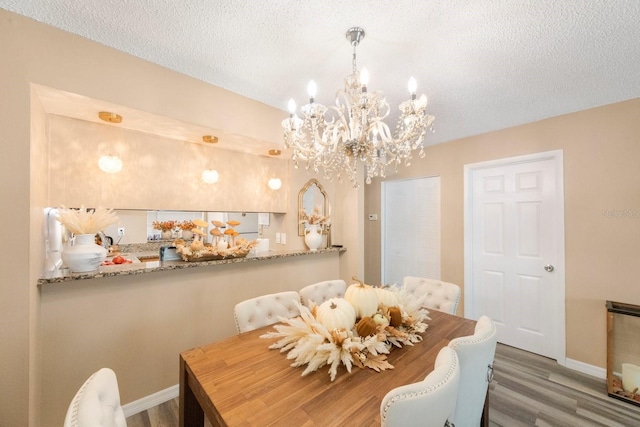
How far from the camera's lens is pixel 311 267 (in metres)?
2.99

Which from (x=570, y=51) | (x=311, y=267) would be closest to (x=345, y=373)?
(x=311, y=267)

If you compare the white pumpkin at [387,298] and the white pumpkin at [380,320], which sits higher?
the white pumpkin at [387,298]

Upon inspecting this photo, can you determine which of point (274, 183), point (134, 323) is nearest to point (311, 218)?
point (274, 183)

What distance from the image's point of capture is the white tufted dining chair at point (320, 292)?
1961 millimetres

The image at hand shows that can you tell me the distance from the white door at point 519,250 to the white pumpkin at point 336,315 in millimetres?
2463

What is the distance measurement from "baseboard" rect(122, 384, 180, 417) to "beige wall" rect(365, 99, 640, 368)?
3.58 meters

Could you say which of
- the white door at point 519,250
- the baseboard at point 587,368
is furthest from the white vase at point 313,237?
the baseboard at point 587,368

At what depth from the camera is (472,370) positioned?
1.02 meters

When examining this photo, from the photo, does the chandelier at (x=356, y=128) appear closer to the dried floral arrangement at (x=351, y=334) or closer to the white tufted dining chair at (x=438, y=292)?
the dried floral arrangement at (x=351, y=334)

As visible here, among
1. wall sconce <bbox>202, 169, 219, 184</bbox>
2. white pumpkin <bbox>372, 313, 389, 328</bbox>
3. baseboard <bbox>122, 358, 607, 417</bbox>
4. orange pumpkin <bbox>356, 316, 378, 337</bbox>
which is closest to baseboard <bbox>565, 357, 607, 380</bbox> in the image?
baseboard <bbox>122, 358, 607, 417</bbox>

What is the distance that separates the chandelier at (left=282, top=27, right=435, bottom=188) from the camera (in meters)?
1.42

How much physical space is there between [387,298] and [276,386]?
2.56 ft

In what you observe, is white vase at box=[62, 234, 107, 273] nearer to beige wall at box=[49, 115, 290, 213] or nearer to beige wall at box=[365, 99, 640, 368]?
beige wall at box=[49, 115, 290, 213]

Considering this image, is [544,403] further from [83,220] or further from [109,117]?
[109,117]
